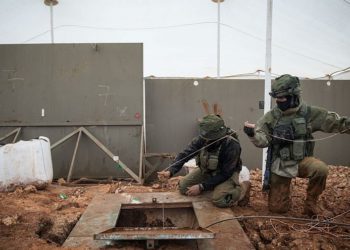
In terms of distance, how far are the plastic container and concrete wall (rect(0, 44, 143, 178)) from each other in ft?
4.29

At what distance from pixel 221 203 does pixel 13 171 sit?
2.98 m

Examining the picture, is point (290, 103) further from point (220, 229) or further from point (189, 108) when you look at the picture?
point (189, 108)

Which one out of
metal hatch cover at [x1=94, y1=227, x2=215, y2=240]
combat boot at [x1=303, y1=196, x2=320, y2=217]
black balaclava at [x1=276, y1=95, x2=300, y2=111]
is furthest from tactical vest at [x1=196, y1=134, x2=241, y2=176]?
metal hatch cover at [x1=94, y1=227, x2=215, y2=240]

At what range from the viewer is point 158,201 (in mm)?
4219

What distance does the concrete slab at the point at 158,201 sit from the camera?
3025mm

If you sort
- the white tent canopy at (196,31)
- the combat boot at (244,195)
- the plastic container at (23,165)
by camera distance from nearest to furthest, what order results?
the combat boot at (244,195) < the plastic container at (23,165) < the white tent canopy at (196,31)

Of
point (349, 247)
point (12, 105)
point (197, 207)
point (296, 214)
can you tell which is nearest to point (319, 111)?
point (296, 214)

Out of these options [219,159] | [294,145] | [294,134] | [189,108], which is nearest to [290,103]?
[294,134]

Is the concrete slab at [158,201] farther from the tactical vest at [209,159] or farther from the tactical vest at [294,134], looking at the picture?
the tactical vest at [294,134]

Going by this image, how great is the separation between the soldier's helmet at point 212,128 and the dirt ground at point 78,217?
91 cm

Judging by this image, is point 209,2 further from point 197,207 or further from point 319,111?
point 197,207

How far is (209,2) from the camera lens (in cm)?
868

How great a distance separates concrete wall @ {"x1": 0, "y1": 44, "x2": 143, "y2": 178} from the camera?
6.38 meters

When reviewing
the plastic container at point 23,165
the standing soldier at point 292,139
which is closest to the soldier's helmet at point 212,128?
the standing soldier at point 292,139
